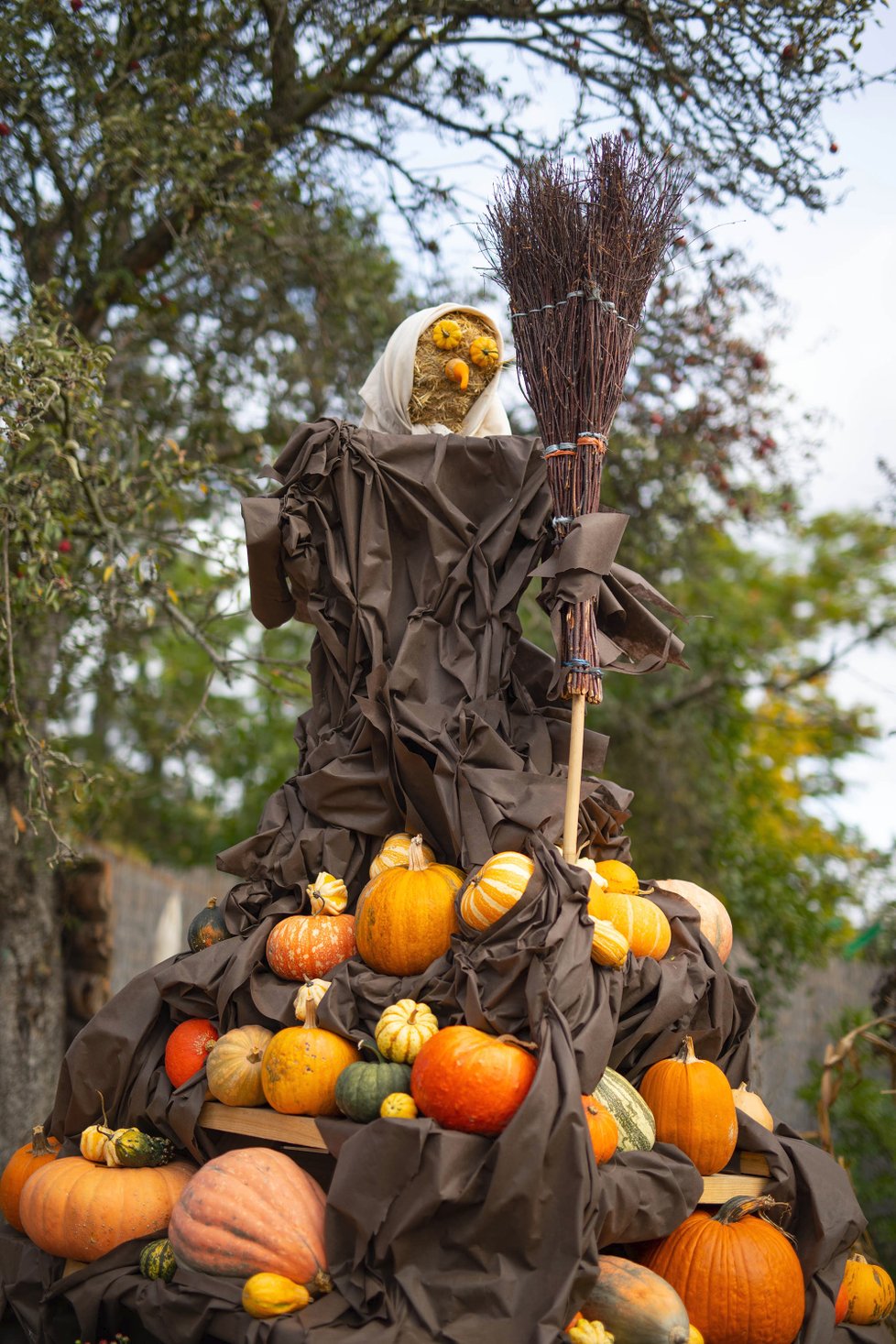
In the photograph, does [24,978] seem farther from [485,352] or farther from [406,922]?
[485,352]

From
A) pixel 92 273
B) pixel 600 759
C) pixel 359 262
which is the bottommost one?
pixel 600 759

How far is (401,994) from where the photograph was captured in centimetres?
340

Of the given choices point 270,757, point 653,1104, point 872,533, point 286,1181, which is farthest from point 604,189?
point 872,533

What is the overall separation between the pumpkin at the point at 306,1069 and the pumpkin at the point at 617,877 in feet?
3.42

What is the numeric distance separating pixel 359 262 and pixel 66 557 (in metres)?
3.27

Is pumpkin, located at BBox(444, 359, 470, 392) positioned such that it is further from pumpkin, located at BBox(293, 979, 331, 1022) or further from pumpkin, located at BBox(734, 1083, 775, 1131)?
pumpkin, located at BBox(734, 1083, 775, 1131)

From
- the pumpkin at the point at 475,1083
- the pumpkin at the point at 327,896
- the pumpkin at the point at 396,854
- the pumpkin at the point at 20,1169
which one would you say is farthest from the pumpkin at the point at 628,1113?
the pumpkin at the point at 20,1169

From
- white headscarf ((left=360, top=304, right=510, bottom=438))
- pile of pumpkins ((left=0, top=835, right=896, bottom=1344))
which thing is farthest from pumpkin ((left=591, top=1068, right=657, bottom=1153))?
white headscarf ((left=360, top=304, right=510, bottom=438))

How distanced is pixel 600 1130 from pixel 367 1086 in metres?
0.65

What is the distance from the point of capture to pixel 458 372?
4.15m

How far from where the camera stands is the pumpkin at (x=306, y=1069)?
3.29 meters

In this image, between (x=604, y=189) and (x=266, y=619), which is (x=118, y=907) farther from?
(x=604, y=189)

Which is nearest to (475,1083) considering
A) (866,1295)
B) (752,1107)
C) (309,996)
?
(309,996)

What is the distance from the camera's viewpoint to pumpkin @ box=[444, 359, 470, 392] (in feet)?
13.6
